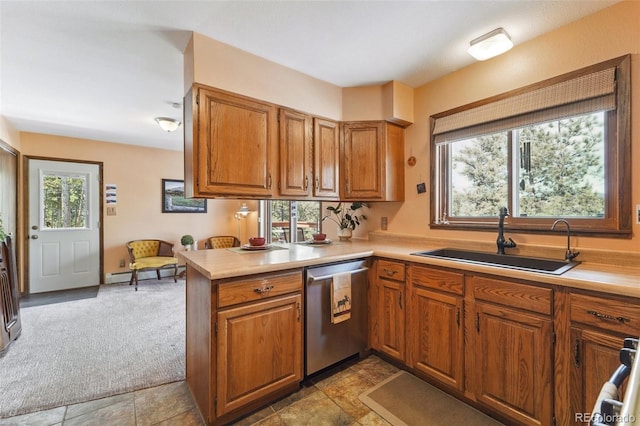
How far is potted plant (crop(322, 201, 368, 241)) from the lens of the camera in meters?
3.11

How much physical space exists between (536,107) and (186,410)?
3112 millimetres

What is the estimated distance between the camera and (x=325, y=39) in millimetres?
2039

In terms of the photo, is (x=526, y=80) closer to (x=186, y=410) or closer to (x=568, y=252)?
(x=568, y=252)

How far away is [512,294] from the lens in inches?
61.8

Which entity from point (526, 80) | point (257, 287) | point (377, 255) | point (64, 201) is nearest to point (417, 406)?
point (377, 255)

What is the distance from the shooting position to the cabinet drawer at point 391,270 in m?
2.15

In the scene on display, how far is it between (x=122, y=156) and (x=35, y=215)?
4.86 ft

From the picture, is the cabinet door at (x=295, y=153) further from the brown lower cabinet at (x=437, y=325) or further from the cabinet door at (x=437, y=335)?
the cabinet door at (x=437, y=335)

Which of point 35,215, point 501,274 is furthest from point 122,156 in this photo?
point 501,274

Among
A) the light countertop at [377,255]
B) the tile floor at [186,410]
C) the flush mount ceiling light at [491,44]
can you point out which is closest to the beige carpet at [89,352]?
the tile floor at [186,410]

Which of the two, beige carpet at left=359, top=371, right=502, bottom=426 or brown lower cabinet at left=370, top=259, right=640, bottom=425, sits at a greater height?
brown lower cabinet at left=370, top=259, right=640, bottom=425

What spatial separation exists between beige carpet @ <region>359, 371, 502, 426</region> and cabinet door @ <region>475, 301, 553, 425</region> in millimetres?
147

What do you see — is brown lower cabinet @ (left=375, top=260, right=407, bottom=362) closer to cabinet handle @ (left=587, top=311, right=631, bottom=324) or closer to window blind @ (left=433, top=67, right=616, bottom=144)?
cabinet handle @ (left=587, top=311, right=631, bottom=324)

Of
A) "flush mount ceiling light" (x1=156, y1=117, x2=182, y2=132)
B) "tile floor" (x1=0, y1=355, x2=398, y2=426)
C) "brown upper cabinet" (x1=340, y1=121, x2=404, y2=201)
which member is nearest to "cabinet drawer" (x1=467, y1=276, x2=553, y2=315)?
"tile floor" (x1=0, y1=355, x2=398, y2=426)
